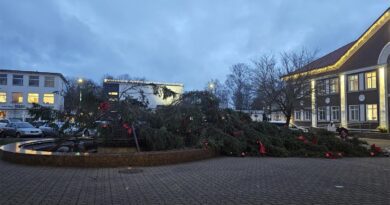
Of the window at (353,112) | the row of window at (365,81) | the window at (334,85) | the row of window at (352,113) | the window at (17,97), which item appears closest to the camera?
the row of window at (352,113)

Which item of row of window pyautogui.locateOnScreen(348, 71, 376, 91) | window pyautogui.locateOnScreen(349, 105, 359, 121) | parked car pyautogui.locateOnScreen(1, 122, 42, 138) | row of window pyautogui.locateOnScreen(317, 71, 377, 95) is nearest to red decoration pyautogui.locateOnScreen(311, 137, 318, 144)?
parked car pyautogui.locateOnScreen(1, 122, 42, 138)

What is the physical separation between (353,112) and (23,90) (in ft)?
210

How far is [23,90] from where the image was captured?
74125mm

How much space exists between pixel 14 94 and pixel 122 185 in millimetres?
74653

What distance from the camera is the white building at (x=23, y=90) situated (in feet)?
239

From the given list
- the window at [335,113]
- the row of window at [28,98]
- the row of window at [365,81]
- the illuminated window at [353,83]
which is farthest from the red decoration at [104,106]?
the row of window at [28,98]

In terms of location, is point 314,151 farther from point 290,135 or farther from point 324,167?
point 324,167

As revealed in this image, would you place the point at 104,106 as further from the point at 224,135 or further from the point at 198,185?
the point at 198,185

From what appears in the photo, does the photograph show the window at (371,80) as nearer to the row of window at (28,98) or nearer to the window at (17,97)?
the row of window at (28,98)

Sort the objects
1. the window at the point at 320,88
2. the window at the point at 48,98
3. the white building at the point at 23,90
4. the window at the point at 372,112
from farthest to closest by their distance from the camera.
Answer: the window at the point at 48,98 → the white building at the point at 23,90 → the window at the point at 320,88 → the window at the point at 372,112

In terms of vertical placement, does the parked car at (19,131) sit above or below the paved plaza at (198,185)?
above

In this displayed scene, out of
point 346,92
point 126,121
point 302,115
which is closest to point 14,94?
point 302,115

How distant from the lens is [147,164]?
12.0 metres

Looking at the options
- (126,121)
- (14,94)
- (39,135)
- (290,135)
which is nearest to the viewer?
(126,121)
